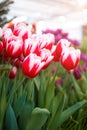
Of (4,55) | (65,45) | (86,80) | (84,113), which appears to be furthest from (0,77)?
(86,80)

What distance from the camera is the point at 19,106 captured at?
2.20 ft

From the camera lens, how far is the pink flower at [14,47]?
687 mm

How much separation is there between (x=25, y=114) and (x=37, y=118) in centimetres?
4

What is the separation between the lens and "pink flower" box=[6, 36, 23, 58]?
0.69 metres

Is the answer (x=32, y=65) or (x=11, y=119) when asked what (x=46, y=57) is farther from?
(x=11, y=119)

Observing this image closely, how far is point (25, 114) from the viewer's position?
0.67 meters

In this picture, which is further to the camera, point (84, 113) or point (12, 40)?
point (84, 113)

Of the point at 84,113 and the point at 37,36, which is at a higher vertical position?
the point at 37,36

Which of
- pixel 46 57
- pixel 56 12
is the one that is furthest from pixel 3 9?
pixel 56 12

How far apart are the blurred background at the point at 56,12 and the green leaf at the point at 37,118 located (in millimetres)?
5366

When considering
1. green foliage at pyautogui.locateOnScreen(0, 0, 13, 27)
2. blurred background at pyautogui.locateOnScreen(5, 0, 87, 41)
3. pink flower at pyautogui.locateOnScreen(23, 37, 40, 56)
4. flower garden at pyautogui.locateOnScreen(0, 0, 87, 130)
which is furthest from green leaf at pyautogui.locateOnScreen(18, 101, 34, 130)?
blurred background at pyautogui.locateOnScreen(5, 0, 87, 41)

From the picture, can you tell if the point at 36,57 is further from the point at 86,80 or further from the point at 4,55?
the point at 86,80

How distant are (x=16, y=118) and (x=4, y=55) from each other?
0.15 meters

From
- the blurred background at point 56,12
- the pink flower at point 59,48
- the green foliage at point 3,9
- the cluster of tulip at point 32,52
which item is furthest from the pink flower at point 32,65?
the blurred background at point 56,12
